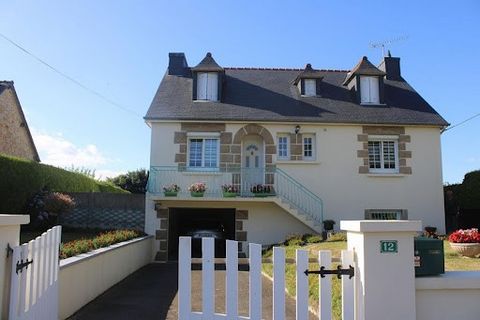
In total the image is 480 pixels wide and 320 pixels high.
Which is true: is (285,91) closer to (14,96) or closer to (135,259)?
(135,259)

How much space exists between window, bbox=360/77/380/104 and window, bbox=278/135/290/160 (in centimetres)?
356

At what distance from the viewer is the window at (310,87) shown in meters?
17.5

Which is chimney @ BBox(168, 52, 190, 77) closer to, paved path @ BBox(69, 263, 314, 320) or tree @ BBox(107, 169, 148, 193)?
paved path @ BBox(69, 263, 314, 320)

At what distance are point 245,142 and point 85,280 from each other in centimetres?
1023

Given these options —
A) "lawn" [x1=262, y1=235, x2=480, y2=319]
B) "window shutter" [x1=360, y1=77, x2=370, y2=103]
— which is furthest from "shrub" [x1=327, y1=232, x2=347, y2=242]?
"window shutter" [x1=360, y1=77, x2=370, y2=103]

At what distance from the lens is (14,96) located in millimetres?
24375

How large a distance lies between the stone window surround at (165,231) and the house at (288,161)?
0.03m

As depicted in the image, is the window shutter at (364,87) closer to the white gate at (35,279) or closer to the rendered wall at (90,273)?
the rendered wall at (90,273)

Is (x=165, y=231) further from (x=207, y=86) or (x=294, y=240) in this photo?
(x=207, y=86)

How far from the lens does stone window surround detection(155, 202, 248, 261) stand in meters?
15.1

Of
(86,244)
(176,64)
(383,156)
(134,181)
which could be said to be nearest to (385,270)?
(86,244)

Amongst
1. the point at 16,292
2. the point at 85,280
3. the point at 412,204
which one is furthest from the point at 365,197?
the point at 16,292

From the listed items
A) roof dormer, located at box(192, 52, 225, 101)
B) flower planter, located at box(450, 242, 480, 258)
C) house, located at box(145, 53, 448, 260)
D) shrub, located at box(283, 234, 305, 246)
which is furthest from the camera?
roof dormer, located at box(192, 52, 225, 101)

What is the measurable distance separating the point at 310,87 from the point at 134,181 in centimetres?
1881
